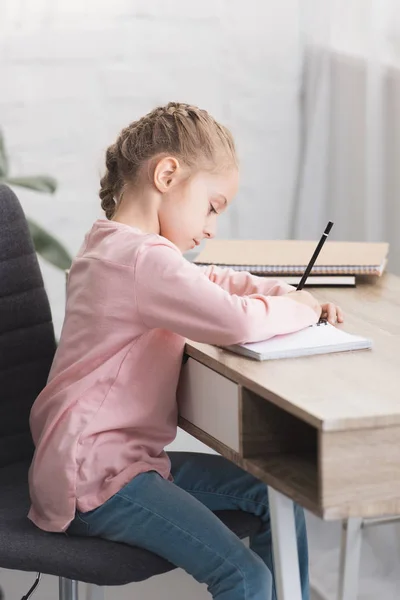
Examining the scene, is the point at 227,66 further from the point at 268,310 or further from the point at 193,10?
the point at 268,310

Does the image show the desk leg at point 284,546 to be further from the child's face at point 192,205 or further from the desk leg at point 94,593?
the desk leg at point 94,593

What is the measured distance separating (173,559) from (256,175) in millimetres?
1708

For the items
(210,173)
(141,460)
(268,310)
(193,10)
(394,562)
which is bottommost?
(394,562)

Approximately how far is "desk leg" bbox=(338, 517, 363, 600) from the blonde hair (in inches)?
32.1

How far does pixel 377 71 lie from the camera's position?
7.44 ft

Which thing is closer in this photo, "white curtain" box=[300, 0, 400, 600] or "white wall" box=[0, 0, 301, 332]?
"white curtain" box=[300, 0, 400, 600]

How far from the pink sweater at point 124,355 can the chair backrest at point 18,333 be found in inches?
10.0

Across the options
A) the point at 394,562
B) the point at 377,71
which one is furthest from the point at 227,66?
the point at 394,562

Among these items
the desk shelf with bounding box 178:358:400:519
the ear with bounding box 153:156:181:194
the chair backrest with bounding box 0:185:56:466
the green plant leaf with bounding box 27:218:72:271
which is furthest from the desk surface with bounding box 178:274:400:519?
the green plant leaf with bounding box 27:218:72:271

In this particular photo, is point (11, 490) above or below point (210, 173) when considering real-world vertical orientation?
below

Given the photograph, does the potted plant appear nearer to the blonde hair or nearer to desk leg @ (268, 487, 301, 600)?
the blonde hair

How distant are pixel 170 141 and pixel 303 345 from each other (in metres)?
0.37

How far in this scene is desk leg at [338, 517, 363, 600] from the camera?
183cm

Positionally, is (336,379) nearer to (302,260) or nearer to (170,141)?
(170,141)
